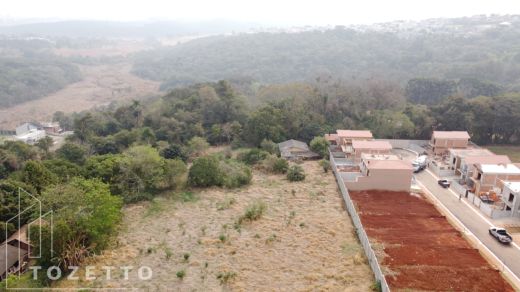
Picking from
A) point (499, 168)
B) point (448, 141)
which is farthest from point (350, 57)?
point (499, 168)

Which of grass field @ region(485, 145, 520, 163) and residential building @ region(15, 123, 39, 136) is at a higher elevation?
grass field @ region(485, 145, 520, 163)

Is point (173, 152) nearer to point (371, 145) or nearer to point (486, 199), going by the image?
point (371, 145)

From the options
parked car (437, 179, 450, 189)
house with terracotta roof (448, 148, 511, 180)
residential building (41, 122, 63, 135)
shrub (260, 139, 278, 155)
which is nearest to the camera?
house with terracotta roof (448, 148, 511, 180)

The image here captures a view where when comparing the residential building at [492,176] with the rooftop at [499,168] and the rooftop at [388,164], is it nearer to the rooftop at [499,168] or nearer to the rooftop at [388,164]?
the rooftop at [499,168]

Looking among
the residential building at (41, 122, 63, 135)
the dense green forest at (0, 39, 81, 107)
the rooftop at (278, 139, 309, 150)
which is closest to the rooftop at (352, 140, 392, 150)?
the rooftop at (278, 139, 309, 150)

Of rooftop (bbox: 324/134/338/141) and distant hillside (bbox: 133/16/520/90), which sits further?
distant hillside (bbox: 133/16/520/90)

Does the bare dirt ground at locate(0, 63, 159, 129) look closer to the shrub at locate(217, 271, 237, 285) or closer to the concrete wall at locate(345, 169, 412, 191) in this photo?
the concrete wall at locate(345, 169, 412, 191)
